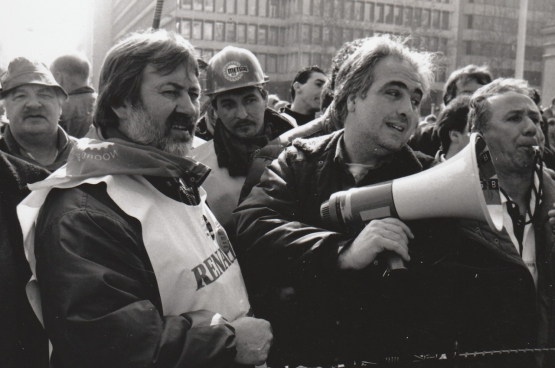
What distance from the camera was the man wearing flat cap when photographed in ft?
13.1

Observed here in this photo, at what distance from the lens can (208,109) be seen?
402 centimetres

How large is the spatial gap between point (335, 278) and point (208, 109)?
207 centimetres

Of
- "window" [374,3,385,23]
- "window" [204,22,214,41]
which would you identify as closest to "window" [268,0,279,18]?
"window" [204,22,214,41]

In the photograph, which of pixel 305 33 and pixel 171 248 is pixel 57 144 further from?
pixel 305 33

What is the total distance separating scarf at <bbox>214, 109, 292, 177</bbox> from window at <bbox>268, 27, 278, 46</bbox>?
168 ft

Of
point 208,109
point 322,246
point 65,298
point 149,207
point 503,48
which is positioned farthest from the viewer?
point 503,48

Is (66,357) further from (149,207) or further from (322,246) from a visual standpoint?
(322,246)

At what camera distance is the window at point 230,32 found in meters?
55.7

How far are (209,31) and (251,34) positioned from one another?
398 centimetres

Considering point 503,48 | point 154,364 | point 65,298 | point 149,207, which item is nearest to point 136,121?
point 149,207

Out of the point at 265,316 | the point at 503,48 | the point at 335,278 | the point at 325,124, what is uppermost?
the point at 503,48

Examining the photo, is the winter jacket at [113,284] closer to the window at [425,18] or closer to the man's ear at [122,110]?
the man's ear at [122,110]

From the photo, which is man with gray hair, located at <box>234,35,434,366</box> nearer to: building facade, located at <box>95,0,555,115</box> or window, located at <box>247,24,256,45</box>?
building facade, located at <box>95,0,555,115</box>

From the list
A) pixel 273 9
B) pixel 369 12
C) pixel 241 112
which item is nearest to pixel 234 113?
pixel 241 112
